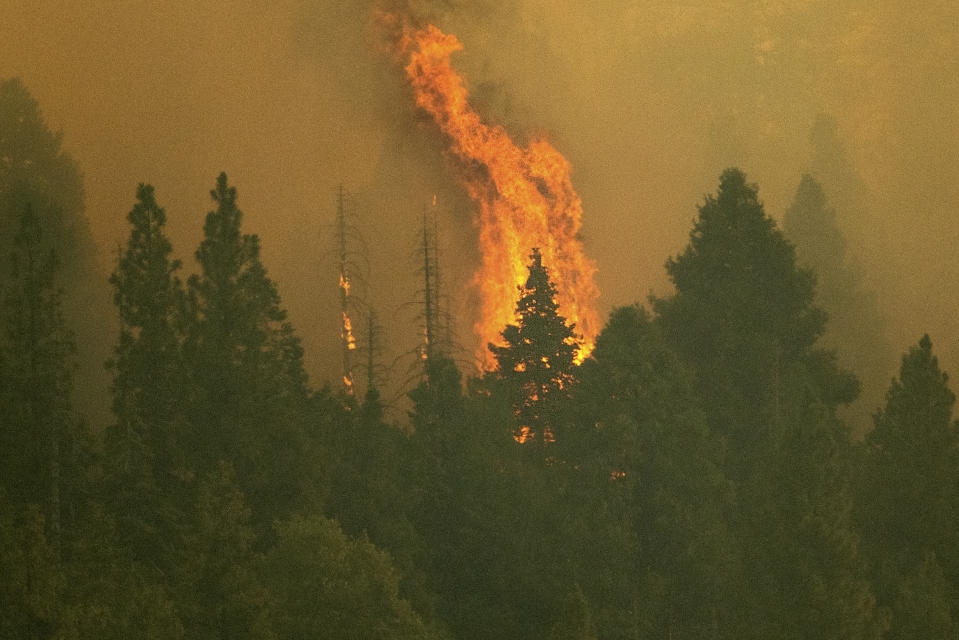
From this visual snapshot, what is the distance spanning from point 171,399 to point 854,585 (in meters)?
19.5

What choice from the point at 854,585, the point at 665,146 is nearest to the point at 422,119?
the point at 665,146

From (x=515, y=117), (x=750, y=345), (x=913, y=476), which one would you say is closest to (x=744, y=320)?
(x=750, y=345)

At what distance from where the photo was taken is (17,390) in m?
34.9

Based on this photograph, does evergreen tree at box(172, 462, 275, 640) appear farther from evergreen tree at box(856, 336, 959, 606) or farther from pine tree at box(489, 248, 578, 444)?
evergreen tree at box(856, 336, 959, 606)

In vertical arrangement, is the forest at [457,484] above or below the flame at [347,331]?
below

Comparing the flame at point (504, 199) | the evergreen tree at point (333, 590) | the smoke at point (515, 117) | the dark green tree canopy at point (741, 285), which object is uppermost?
the smoke at point (515, 117)

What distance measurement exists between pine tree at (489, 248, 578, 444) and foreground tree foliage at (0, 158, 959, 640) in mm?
74

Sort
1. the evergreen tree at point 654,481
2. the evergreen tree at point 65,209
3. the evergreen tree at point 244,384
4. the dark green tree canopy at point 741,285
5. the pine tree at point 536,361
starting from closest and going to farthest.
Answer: the evergreen tree at point 244,384 < the evergreen tree at point 654,481 < the pine tree at point 536,361 < the dark green tree canopy at point 741,285 < the evergreen tree at point 65,209

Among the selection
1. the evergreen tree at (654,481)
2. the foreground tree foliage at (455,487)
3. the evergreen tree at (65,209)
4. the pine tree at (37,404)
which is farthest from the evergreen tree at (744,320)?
the evergreen tree at (65,209)

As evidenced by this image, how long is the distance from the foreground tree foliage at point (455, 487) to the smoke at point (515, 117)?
2240cm

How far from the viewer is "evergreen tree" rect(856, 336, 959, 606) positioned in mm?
41219

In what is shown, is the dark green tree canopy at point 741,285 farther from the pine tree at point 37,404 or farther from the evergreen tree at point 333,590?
the pine tree at point 37,404

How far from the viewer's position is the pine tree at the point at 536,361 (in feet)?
147

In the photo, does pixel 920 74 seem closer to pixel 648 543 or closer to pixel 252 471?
pixel 648 543
